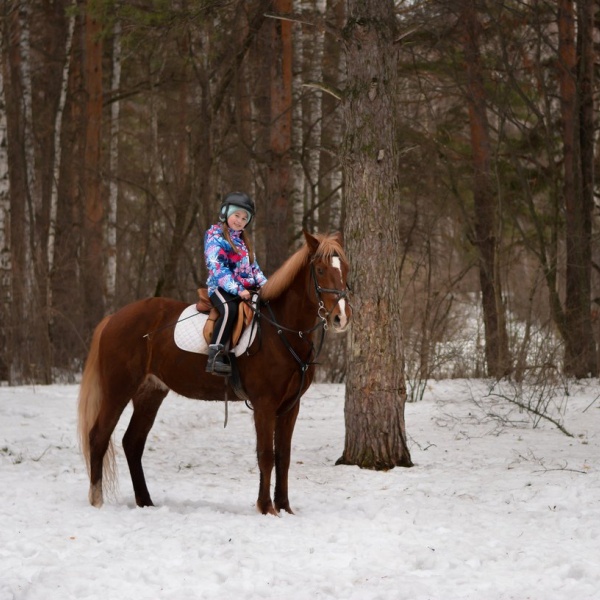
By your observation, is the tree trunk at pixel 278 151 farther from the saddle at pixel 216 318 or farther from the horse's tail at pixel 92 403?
the saddle at pixel 216 318

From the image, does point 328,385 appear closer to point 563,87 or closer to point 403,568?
point 563,87

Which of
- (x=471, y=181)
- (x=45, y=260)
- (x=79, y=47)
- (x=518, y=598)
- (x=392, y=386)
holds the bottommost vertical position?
(x=518, y=598)

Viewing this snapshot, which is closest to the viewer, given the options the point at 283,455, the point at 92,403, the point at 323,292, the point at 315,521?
the point at 323,292

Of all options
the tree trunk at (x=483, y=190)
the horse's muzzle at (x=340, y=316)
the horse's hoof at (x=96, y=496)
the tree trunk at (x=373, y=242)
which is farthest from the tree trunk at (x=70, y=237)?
the horse's muzzle at (x=340, y=316)

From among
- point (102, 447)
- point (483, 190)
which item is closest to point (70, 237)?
point (483, 190)

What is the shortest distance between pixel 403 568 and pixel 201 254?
45.7ft

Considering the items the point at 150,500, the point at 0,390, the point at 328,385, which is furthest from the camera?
the point at 328,385

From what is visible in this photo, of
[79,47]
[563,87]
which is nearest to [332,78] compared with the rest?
[563,87]

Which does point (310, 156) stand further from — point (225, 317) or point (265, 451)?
point (265, 451)

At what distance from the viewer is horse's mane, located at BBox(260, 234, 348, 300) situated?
6.59 metres

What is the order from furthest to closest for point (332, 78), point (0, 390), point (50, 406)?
point (332, 78), point (0, 390), point (50, 406)

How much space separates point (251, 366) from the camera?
7.03 meters

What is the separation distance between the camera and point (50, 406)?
39.5 feet

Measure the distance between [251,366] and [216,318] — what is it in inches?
19.0
